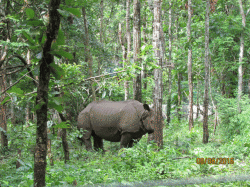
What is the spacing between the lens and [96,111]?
8438 mm

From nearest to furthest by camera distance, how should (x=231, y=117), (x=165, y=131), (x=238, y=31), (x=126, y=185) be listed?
(x=126, y=185) < (x=231, y=117) < (x=238, y=31) < (x=165, y=131)

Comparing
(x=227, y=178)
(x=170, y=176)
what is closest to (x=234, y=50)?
(x=170, y=176)

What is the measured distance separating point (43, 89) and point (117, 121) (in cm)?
637

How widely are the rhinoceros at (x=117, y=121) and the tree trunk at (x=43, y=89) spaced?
5780 mm

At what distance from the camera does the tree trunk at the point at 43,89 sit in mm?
1587

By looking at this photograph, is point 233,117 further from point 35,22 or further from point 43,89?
point 35,22

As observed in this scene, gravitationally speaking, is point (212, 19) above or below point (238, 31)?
above

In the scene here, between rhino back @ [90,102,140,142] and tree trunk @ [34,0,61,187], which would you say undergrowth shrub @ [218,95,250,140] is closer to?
rhino back @ [90,102,140,142]

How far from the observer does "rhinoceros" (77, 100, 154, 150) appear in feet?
25.0

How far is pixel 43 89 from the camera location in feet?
5.74

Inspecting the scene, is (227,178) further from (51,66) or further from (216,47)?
(216,47)

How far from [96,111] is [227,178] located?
6.07m
